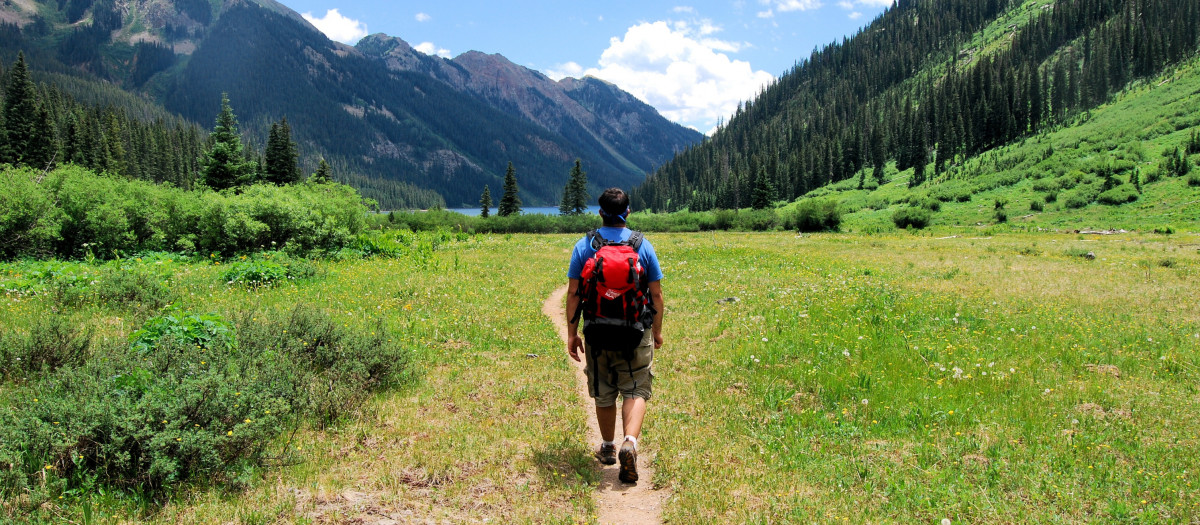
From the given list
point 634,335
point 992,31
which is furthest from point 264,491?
point 992,31

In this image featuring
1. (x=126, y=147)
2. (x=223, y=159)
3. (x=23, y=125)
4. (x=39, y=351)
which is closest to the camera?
(x=39, y=351)

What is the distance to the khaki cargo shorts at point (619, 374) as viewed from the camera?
19.5 ft

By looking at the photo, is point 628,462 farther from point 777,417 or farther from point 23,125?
point 23,125

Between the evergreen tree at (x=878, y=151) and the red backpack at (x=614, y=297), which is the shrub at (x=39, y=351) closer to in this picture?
the red backpack at (x=614, y=297)

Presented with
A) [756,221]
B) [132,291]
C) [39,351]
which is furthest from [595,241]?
[756,221]

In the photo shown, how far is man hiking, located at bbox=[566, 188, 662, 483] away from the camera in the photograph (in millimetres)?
5543

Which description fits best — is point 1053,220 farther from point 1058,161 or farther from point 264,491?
point 264,491

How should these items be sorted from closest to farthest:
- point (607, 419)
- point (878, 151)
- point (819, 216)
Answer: point (607, 419) → point (819, 216) → point (878, 151)

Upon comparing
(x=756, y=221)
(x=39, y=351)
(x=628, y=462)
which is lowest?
(x=628, y=462)

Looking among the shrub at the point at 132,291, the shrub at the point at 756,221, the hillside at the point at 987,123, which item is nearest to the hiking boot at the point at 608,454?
the shrub at the point at 132,291

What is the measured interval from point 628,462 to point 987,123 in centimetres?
13553

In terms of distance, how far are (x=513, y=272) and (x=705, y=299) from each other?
361 inches

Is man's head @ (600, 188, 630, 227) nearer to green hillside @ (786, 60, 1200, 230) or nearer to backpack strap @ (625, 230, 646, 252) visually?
backpack strap @ (625, 230, 646, 252)

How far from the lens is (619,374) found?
6.00 metres
